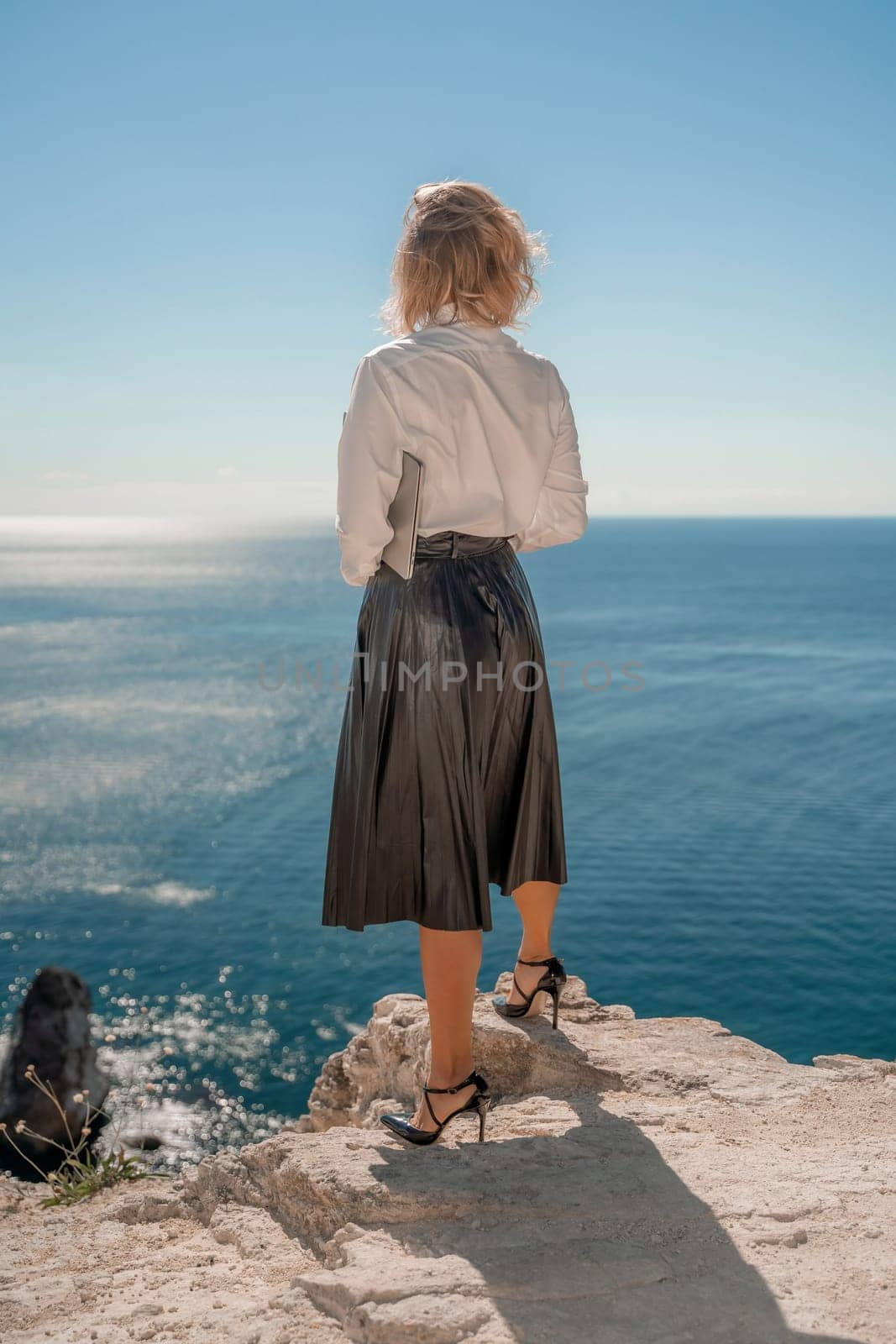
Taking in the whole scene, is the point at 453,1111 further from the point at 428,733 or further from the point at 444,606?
the point at 444,606

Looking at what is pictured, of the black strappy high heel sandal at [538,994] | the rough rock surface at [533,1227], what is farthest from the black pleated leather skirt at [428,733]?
the black strappy high heel sandal at [538,994]

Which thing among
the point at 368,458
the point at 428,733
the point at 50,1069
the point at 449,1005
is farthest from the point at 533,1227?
the point at 50,1069

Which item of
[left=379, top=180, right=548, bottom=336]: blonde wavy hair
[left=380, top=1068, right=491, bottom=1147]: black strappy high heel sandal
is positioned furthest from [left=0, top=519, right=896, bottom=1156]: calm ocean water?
[left=379, top=180, right=548, bottom=336]: blonde wavy hair

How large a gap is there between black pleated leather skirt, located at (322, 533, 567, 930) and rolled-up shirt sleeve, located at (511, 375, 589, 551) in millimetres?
312


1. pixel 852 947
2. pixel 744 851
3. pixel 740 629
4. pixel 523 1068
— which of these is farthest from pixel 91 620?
pixel 523 1068

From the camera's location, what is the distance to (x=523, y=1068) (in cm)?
361

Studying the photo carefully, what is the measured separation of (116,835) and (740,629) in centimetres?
4953

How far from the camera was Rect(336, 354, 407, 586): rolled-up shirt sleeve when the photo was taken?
2.62 meters

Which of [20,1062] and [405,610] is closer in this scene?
[405,610]

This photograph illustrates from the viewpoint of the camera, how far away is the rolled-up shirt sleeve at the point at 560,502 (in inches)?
121

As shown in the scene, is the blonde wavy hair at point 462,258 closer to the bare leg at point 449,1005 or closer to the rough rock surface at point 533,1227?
the bare leg at point 449,1005

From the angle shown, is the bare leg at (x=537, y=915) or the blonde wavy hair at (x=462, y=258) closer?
the blonde wavy hair at (x=462, y=258)

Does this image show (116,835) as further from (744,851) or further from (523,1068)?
(523,1068)

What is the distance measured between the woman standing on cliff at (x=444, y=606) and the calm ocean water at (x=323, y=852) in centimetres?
405
